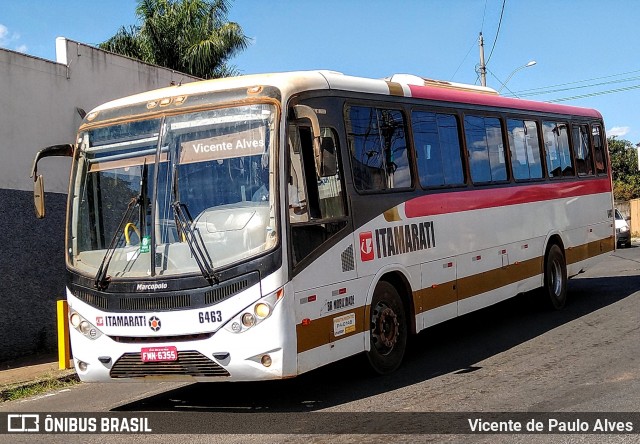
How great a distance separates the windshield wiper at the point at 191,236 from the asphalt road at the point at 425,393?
1373 mm

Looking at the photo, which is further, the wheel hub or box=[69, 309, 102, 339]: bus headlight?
the wheel hub

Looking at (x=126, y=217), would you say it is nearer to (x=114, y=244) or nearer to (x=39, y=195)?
(x=114, y=244)

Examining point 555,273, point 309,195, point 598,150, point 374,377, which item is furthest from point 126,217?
point 598,150

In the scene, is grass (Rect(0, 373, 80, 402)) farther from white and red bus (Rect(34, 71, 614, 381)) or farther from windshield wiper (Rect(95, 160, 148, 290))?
windshield wiper (Rect(95, 160, 148, 290))

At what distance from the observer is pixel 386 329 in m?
8.90

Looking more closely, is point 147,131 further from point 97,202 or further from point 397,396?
point 397,396

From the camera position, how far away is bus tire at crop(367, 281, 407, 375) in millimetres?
8665

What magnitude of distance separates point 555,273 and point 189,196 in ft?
26.7

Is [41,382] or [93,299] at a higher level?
[93,299]

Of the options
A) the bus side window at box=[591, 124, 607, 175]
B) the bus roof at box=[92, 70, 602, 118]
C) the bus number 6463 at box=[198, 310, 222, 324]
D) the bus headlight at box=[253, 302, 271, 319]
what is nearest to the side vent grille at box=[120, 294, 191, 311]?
the bus number 6463 at box=[198, 310, 222, 324]

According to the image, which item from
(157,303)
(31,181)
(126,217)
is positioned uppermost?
(31,181)

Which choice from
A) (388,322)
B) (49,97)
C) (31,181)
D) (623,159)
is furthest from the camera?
(623,159)

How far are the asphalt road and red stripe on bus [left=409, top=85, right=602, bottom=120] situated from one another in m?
3.31

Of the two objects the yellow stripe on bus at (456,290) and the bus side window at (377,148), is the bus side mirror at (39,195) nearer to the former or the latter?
the yellow stripe on bus at (456,290)
